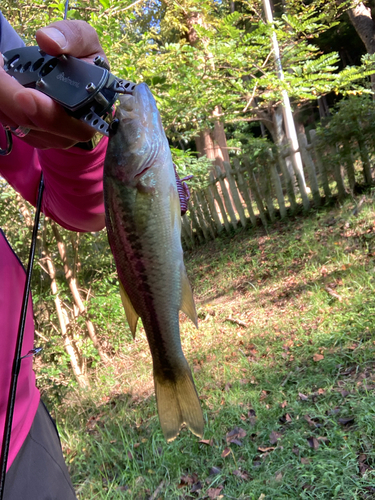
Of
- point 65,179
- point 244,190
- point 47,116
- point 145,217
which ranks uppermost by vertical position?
point 47,116

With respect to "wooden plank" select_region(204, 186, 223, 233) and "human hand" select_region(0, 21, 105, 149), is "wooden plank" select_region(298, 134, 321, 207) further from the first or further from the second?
"human hand" select_region(0, 21, 105, 149)

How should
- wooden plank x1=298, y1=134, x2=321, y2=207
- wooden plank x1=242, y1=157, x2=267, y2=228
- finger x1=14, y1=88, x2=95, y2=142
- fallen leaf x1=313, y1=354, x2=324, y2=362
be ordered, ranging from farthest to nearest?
1. wooden plank x1=242, y1=157, x2=267, y2=228
2. wooden plank x1=298, y1=134, x2=321, y2=207
3. fallen leaf x1=313, y1=354, x2=324, y2=362
4. finger x1=14, y1=88, x2=95, y2=142

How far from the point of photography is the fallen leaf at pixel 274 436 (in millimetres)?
3098

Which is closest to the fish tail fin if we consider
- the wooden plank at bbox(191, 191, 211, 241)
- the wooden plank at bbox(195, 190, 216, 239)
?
the wooden plank at bbox(195, 190, 216, 239)

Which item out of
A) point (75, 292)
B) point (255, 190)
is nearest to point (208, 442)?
point (75, 292)

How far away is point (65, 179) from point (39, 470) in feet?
3.84

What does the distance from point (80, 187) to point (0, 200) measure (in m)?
3.37

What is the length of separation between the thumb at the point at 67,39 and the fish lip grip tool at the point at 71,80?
3cm

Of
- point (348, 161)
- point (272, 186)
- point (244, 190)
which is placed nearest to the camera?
point (348, 161)

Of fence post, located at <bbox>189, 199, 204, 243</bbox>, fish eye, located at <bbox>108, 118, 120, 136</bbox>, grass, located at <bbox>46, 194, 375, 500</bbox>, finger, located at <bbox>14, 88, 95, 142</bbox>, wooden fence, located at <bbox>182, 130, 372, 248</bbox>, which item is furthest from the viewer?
fence post, located at <bbox>189, 199, 204, 243</bbox>

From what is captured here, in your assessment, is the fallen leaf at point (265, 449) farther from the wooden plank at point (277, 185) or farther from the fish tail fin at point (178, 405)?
the wooden plank at point (277, 185)

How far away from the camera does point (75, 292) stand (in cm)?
499

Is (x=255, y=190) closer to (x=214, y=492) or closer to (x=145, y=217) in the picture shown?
(x=214, y=492)

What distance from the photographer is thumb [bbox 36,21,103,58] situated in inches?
40.1
